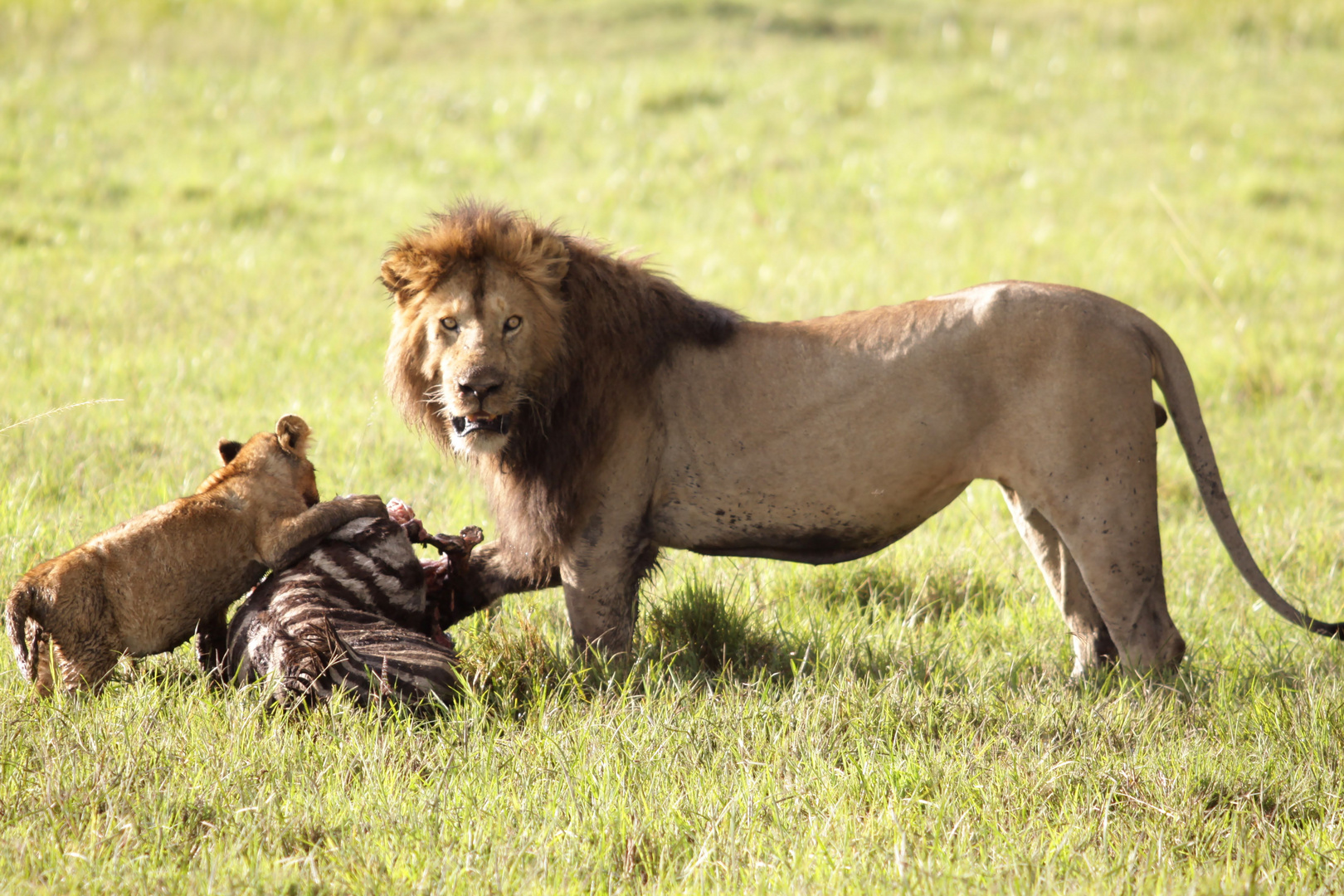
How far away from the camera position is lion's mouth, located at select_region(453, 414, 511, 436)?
3.85 meters

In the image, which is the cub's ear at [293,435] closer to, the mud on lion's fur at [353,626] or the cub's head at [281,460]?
the cub's head at [281,460]

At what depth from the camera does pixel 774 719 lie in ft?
13.2

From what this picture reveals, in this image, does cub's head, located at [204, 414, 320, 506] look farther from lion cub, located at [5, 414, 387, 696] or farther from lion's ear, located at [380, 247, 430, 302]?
lion's ear, located at [380, 247, 430, 302]

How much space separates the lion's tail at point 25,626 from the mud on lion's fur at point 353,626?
0.55 m

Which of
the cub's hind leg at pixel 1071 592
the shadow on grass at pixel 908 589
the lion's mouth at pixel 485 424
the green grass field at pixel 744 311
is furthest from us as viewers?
the shadow on grass at pixel 908 589

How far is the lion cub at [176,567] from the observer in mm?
3822

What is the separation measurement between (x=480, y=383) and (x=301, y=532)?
33.8 inches

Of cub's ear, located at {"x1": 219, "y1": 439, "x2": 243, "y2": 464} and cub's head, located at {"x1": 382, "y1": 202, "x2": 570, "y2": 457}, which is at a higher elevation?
cub's head, located at {"x1": 382, "y1": 202, "x2": 570, "y2": 457}

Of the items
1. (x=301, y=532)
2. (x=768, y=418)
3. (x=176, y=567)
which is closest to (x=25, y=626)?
(x=176, y=567)

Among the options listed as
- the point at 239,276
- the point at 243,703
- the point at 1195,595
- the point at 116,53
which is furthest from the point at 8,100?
the point at 1195,595

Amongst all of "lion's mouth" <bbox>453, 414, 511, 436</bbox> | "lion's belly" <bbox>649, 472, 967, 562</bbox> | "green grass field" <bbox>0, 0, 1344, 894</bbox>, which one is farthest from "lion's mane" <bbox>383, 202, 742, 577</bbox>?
"green grass field" <bbox>0, 0, 1344, 894</bbox>

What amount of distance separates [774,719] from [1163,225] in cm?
987

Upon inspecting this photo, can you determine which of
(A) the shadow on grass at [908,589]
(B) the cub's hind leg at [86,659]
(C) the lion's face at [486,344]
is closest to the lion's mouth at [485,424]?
(C) the lion's face at [486,344]

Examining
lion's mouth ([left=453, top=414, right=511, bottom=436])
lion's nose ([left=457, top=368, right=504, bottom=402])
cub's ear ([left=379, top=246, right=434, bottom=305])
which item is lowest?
lion's mouth ([left=453, top=414, right=511, bottom=436])
